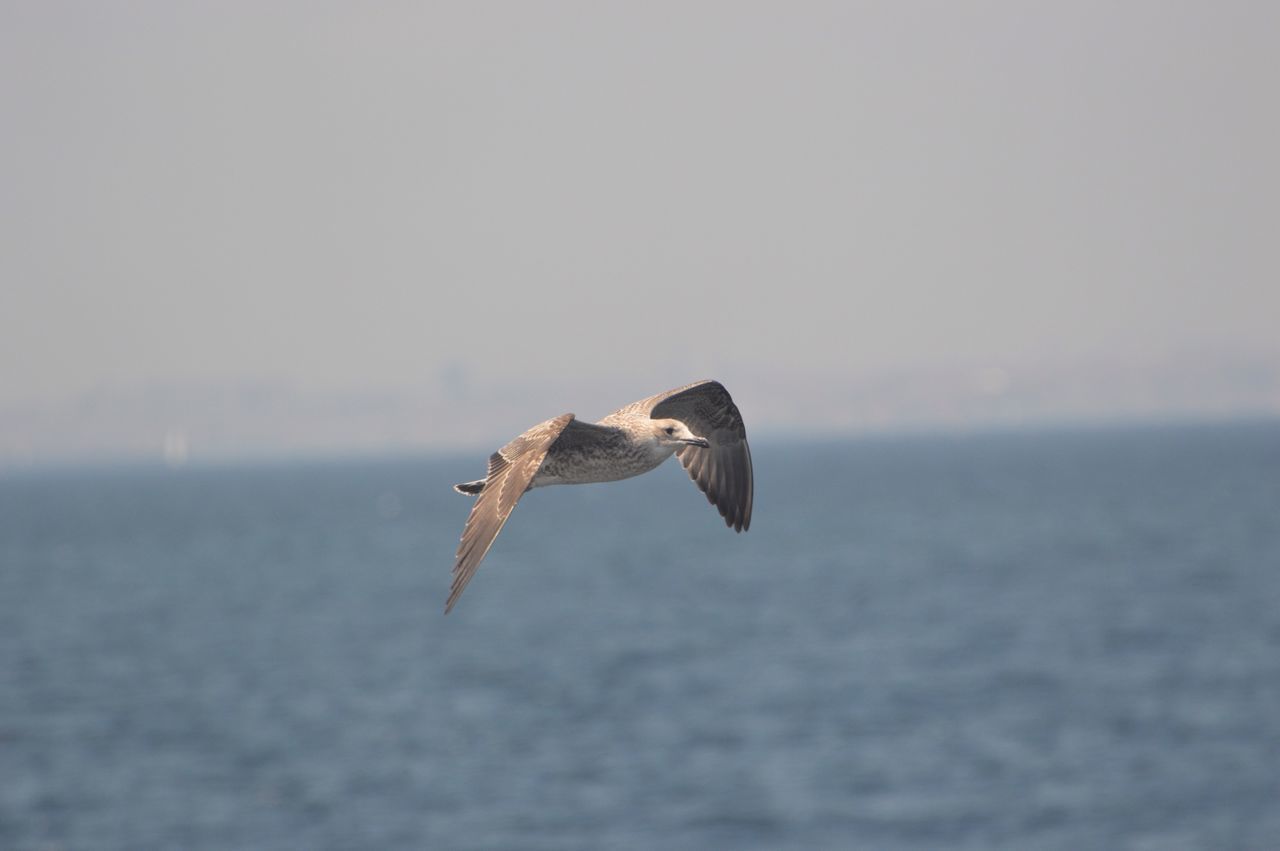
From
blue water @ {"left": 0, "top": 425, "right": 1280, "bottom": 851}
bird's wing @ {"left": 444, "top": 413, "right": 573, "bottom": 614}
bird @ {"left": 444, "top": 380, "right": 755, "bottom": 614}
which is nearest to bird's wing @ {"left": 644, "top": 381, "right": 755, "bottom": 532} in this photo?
bird @ {"left": 444, "top": 380, "right": 755, "bottom": 614}

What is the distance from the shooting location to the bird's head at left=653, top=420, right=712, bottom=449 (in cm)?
1452

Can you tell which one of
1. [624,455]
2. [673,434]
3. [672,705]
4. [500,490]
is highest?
[673,434]

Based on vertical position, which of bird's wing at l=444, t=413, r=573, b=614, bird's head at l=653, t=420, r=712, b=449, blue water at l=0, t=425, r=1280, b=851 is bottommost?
blue water at l=0, t=425, r=1280, b=851

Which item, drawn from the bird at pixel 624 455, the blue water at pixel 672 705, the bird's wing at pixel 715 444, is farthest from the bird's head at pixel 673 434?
the blue water at pixel 672 705

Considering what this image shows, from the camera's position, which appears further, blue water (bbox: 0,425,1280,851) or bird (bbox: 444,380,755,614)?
blue water (bbox: 0,425,1280,851)

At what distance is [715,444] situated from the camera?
1595 centimetres

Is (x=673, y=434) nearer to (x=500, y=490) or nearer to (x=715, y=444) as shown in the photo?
(x=715, y=444)

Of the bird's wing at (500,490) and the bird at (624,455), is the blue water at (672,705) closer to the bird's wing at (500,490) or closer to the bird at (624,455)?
the bird at (624,455)

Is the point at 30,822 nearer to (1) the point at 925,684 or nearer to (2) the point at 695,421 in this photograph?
(1) the point at 925,684

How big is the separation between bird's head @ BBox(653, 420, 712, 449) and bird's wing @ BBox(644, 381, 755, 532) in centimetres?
57

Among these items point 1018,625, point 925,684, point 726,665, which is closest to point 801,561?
point 1018,625

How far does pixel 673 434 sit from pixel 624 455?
554 millimetres

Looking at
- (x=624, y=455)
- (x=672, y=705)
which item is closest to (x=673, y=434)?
(x=624, y=455)

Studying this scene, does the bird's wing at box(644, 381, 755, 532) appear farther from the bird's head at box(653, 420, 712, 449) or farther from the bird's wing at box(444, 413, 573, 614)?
the bird's wing at box(444, 413, 573, 614)
